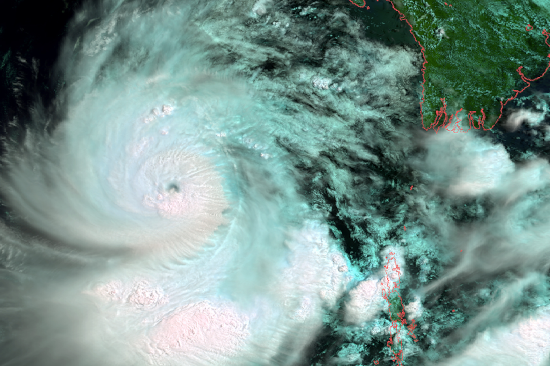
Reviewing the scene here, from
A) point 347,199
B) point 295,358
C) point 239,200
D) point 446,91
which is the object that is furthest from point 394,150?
point 295,358

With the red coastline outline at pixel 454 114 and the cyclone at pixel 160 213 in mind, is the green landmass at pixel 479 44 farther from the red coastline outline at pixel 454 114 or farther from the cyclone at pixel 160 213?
the cyclone at pixel 160 213

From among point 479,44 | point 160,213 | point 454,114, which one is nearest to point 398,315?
point 454,114

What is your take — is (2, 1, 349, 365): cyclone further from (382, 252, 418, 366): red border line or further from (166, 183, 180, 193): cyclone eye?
(382, 252, 418, 366): red border line

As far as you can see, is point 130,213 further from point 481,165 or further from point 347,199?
point 481,165

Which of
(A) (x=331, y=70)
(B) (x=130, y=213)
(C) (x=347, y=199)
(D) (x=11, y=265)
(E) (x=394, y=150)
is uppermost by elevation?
(A) (x=331, y=70)

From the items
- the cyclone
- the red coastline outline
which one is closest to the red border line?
the cyclone

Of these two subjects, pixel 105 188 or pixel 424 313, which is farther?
pixel 424 313

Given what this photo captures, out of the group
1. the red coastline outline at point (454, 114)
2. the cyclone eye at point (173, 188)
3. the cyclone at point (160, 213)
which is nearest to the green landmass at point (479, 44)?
the red coastline outline at point (454, 114)

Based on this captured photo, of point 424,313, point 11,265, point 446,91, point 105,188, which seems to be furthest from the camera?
point 446,91

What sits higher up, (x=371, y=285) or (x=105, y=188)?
(x=371, y=285)
